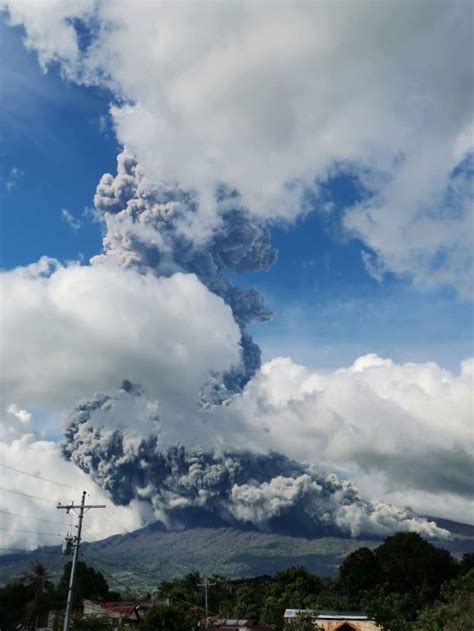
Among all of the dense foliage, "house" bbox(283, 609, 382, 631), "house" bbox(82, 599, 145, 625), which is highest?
the dense foliage

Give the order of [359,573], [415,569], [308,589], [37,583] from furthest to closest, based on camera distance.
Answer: [308,589], [359,573], [415,569], [37,583]

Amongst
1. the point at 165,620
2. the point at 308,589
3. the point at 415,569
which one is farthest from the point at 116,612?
the point at 415,569

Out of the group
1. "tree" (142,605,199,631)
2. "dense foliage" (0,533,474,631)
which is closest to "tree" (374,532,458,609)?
"dense foliage" (0,533,474,631)

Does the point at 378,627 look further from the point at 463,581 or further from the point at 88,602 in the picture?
the point at 88,602

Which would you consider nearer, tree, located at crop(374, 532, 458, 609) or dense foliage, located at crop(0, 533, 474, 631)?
dense foliage, located at crop(0, 533, 474, 631)

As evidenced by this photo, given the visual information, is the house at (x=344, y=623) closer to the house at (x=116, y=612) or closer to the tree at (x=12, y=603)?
the house at (x=116, y=612)

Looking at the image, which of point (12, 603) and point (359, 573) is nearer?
point (12, 603)

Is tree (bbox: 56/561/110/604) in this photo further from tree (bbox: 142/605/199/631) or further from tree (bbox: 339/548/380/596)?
tree (bbox: 142/605/199/631)

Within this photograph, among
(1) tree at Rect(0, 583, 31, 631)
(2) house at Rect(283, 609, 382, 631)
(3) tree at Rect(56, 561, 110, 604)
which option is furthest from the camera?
(3) tree at Rect(56, 561, 110, 604)

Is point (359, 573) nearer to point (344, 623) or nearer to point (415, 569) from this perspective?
point (415, 569)

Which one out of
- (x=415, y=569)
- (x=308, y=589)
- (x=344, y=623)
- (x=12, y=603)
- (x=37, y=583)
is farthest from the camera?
(x=308, y=589)
